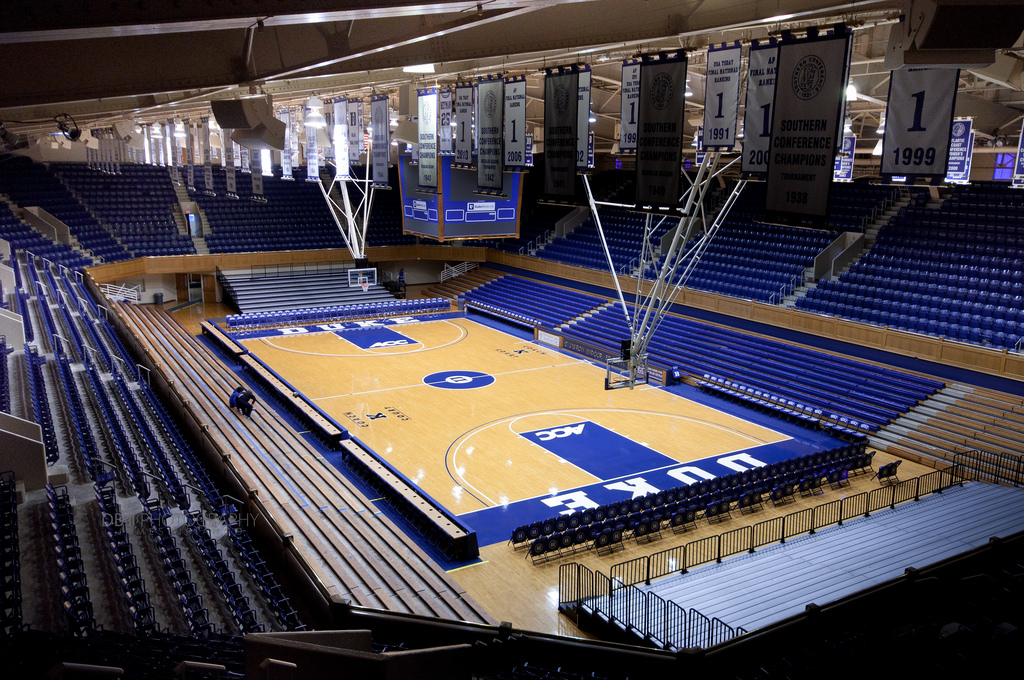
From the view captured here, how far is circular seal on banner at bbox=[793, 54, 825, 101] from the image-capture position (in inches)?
350

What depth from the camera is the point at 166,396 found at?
830 inches

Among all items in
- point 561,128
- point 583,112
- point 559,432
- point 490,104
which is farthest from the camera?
point 559,432

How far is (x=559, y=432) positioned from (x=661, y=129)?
1188 centimetres

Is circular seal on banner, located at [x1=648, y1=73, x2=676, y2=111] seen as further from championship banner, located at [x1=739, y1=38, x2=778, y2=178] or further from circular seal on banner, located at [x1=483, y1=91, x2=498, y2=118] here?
circular seal on banner, located at [x1=483, y1=91, x2=498, y2=118]

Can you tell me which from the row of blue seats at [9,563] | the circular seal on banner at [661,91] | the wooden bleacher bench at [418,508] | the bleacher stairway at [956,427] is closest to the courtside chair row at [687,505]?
the wooden bleacher bench at [418,508]

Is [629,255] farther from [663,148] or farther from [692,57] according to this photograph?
[663,148]

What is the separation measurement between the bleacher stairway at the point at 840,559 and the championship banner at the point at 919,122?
5.74m

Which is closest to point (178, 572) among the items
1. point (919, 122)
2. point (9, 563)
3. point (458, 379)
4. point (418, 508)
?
point (9, 563)

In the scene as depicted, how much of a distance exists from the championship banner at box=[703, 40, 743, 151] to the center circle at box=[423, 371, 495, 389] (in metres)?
15.5

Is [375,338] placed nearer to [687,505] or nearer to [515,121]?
[687,505]

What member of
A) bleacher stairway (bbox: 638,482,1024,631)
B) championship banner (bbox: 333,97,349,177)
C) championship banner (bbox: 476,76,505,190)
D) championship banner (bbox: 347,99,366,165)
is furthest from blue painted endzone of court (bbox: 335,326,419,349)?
bleacher stairway (bbox: 638,482,1024,631)

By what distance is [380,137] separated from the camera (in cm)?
1980

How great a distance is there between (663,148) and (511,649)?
7.10 metres

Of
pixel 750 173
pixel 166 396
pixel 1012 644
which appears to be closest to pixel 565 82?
pixel 750 173
